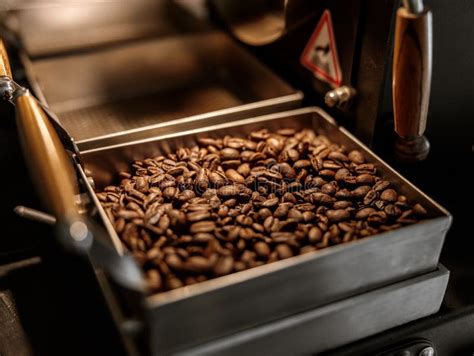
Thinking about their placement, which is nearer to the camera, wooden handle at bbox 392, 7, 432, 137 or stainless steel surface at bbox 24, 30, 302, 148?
wooden handle at bbox 392, 7, 432, 137

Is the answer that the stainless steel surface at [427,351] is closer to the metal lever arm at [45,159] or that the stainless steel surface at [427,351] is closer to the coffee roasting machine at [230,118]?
the coffee roasting machine at [230,118]

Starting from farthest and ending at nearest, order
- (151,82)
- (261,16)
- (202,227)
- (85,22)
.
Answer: (85,22) < (151,82) < (261,16) < (202,227)

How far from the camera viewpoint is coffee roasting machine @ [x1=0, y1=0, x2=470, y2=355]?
0.81m

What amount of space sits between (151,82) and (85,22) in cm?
39

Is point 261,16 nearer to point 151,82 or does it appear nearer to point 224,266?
point 151,82

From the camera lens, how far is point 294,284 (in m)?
0.83

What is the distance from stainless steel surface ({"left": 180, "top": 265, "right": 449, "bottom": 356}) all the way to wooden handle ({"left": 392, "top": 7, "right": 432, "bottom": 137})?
0.28 metres

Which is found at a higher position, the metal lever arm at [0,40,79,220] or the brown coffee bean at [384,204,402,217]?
the metal lever arm at [0,40,79,220]

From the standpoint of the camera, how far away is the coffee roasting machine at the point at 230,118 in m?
0.81

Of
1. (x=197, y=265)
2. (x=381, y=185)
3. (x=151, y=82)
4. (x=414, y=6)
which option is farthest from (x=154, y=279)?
(x=151, y=82)

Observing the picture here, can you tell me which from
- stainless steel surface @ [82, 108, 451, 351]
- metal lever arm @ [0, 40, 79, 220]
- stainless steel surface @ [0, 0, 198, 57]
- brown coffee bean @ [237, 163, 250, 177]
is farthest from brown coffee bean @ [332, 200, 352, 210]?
stainless steel surface @ [0, 0, 198, 57]

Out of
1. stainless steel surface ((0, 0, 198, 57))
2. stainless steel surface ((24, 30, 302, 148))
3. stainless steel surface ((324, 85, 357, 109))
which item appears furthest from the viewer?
stainless steel surface ((0, 0, 198, 57))

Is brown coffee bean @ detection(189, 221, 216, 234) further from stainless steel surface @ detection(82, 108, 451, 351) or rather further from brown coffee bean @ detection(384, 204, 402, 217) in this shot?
brown coffee bean @ detection(384, 204, 402, 217)

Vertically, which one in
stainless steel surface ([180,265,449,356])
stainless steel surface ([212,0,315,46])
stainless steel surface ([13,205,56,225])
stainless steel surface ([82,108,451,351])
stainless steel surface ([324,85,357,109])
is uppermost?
stainless steel surface ([212,0,315,46])
